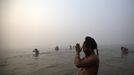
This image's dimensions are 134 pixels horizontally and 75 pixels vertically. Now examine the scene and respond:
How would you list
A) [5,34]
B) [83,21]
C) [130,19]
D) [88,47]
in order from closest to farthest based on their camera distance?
1. [88,47]
2. [83,21]
3. [5,34]
4. [130,19]

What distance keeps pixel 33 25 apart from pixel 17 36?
0.59 meters

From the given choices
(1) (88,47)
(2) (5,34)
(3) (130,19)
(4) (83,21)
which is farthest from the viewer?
(3) (130,19)

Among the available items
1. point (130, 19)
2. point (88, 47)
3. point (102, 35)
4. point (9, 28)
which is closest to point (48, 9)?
point (9, 28)

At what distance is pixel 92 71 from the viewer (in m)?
1.45

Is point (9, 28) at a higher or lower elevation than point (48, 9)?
lower

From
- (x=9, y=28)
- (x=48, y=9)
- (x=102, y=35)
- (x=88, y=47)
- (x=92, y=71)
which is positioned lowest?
(x=92, y=71)

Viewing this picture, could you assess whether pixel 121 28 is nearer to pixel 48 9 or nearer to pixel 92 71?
pixel 48 9

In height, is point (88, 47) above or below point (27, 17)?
below

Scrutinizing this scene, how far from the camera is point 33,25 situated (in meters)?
4.68

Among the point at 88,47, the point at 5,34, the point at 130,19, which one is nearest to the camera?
the point at 88,47

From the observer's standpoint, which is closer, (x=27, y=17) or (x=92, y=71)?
(x=92, y=71)

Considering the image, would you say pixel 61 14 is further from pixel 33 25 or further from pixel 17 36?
pixel 17 36

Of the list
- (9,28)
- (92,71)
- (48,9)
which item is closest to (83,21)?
(48,9)

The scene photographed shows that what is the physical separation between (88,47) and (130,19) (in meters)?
4.16
